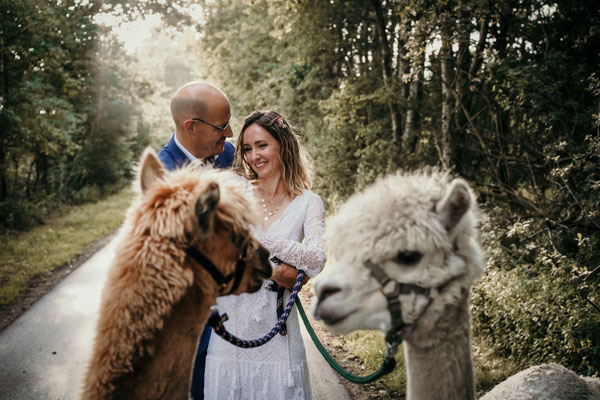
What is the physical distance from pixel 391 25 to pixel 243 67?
935 centimetres

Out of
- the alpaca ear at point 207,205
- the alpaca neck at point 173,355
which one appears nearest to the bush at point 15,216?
the alpaca neck at point 173,355

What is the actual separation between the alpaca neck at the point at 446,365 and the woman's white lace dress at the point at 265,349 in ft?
2.91

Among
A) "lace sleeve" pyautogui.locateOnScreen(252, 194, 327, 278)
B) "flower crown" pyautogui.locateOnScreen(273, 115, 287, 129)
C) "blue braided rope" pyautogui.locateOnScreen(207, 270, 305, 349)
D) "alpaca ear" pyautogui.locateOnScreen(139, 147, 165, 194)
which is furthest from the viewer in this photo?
"flower crown" pyautogui.locateOnScreen(273, 115, 287, 129)

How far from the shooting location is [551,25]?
6.29m

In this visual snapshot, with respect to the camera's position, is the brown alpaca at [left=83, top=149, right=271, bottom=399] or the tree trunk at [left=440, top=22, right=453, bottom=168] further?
the tree trunk at [left=440, top=22, right=453, bottom=168]

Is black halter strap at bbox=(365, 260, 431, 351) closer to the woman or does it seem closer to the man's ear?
the woman

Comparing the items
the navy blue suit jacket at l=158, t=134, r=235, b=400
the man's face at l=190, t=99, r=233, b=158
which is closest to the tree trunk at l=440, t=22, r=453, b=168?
the navy blue suit jacket at l=158, t=134, r=235, b=400

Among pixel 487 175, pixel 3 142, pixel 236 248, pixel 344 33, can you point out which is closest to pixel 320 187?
pixel 344 33

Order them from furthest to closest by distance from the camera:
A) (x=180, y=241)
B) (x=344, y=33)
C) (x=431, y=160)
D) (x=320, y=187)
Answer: (x=320, y=187)
(x=344, y=33)
(x=431, y=160)
(x=180, y=241)

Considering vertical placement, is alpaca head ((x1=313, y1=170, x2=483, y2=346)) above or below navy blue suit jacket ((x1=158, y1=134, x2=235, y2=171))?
below

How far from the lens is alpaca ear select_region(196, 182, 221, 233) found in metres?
1.44

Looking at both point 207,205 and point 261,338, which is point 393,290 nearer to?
point 207,205

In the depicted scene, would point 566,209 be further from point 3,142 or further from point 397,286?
point 3,142

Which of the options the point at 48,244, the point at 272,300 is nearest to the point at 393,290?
the point at 272,300
